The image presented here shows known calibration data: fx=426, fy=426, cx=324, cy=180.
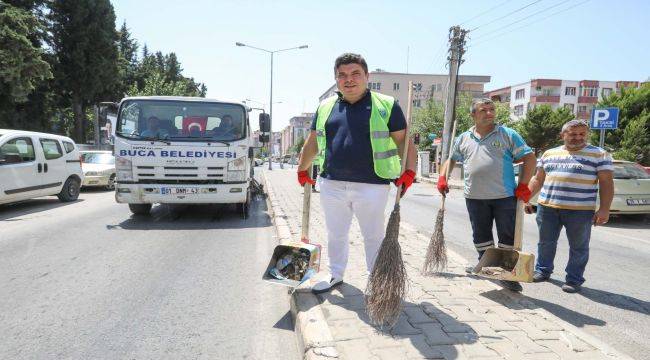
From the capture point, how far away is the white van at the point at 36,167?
8750 mm

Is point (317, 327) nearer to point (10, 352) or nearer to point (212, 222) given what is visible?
point (10, 352)

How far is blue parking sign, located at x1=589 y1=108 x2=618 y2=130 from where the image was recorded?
476 inches

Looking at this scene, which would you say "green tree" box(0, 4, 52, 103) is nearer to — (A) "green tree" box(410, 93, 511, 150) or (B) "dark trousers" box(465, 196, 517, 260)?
(B) "dark trousers" box(465, 196, 517, 260)

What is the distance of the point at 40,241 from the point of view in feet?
20.5

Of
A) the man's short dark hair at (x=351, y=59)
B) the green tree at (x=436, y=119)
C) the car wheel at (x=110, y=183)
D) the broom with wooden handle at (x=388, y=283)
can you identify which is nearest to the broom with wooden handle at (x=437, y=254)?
the broom with wooden handle at (x=388, y=283)

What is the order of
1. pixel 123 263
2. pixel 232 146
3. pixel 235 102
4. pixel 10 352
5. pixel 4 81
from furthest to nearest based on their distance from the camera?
pixel 4 81 → pixel 235 102 → pixel 232 146 → pixel 123 263 → pixel 10 352

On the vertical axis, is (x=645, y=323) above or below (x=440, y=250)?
below

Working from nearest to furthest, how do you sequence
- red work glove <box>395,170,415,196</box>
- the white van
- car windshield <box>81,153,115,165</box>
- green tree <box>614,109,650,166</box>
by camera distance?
red work glove <box>395,170,415,196</box> < the white van < car windshield <box>81,153,115,165</box> < green tree <box>614,109,650,166</box>

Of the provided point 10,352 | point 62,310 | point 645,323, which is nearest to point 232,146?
point 62,310

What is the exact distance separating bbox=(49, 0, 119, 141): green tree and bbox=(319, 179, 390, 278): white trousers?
128ft

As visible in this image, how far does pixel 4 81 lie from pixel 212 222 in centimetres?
2398

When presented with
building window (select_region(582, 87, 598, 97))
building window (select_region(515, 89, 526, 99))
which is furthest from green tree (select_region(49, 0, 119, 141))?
building window (select_region(582, 87, 598, 97))

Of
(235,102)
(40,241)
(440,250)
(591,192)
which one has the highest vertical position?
(235,102)

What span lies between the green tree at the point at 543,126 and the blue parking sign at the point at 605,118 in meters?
27.4
